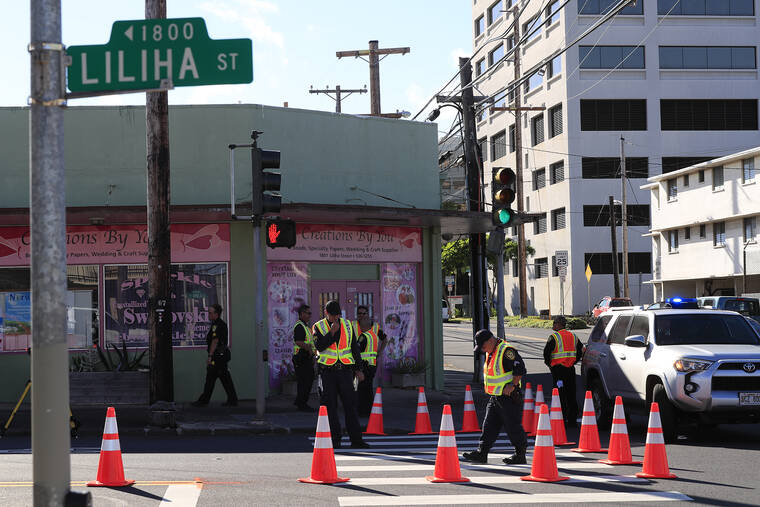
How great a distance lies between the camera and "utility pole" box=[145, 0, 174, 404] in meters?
15.2

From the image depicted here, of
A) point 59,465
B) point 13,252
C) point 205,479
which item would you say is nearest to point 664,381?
point 205,479

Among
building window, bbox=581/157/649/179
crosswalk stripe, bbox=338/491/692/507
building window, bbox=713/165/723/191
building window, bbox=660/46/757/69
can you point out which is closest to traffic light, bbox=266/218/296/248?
crosswalk stripe, bbox=338/491/692/507

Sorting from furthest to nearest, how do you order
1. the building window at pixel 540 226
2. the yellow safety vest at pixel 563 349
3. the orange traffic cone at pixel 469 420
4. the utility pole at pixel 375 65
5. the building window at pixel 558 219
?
the building window at pixel 540 226 → the building window at pixel 558 219 → the utility pole at pixel 375 65 → the yellow safety vest at pixel 563 349 → the orange traffic cone at pixel 469 420

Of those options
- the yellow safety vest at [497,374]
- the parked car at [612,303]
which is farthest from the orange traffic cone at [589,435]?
the parked car at [612,303]

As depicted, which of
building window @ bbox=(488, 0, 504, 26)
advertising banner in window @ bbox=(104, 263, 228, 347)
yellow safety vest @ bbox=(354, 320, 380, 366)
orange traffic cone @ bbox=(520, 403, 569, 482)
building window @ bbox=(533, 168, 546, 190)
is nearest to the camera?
orange traffic cone @ bbox=(520, 403, 569, 482)

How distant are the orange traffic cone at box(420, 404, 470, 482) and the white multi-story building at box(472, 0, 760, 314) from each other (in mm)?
49499

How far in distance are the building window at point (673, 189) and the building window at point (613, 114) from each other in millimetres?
6926

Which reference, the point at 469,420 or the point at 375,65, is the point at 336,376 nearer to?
the point at 469,420

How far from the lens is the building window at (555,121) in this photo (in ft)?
196

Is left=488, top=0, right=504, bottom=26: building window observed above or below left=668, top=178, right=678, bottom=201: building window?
above

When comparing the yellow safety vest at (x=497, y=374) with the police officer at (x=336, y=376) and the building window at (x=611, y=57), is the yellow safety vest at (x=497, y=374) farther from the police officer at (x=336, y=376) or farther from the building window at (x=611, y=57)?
the building window at (x=611, y=57)

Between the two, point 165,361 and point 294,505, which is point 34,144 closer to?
point 294,505

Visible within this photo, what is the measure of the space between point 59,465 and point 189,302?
14701mm

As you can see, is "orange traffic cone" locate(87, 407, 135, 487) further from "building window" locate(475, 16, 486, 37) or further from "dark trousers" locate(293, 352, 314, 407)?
"building window" locate(475, 16, 486, 37)
